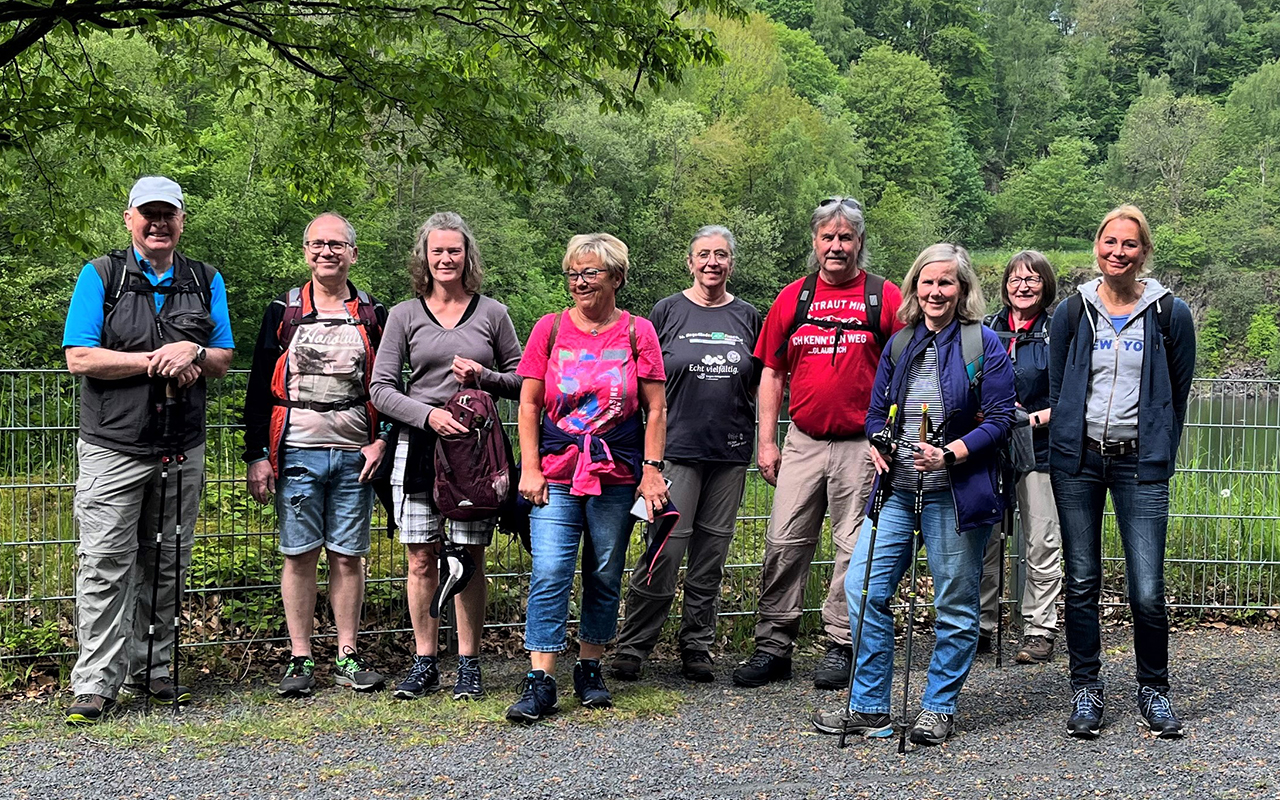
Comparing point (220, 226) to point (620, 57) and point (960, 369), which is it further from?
point (960, 369)

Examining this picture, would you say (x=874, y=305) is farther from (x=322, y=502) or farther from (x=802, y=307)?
(x=322, y=502)

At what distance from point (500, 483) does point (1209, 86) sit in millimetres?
129037

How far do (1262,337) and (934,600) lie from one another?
2494 inches

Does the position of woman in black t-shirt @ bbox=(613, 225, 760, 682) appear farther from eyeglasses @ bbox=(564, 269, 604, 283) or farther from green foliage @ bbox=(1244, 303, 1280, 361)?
green foliage @ bbox=(1244, 303, 1280, 361)

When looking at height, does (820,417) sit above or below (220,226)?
below

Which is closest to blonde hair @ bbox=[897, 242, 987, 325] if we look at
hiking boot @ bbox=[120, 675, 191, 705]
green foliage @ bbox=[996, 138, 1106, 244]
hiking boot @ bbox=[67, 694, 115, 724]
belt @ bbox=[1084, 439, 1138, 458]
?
belt @ bbox=[1084, 439, 1138, 458]

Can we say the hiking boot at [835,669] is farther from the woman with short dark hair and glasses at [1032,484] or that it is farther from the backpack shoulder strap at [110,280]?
the backpack shoulder strap at [110,280]

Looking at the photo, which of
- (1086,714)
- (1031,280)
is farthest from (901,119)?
(1086,714)

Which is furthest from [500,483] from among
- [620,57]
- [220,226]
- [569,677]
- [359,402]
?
[220,226]

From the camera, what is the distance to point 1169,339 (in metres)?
5.15

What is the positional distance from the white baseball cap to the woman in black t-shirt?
2260 millimetres

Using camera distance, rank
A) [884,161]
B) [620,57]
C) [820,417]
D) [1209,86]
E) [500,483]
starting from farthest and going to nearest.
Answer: [1209,86] → [884,161] → [620,57] → [820,417] → [500,483]

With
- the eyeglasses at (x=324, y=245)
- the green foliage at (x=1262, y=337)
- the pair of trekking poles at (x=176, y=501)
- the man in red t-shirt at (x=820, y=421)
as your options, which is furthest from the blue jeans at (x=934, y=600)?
the green foliage at (x=1262, y=337)

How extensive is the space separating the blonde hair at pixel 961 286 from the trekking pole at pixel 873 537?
0.41 meters
